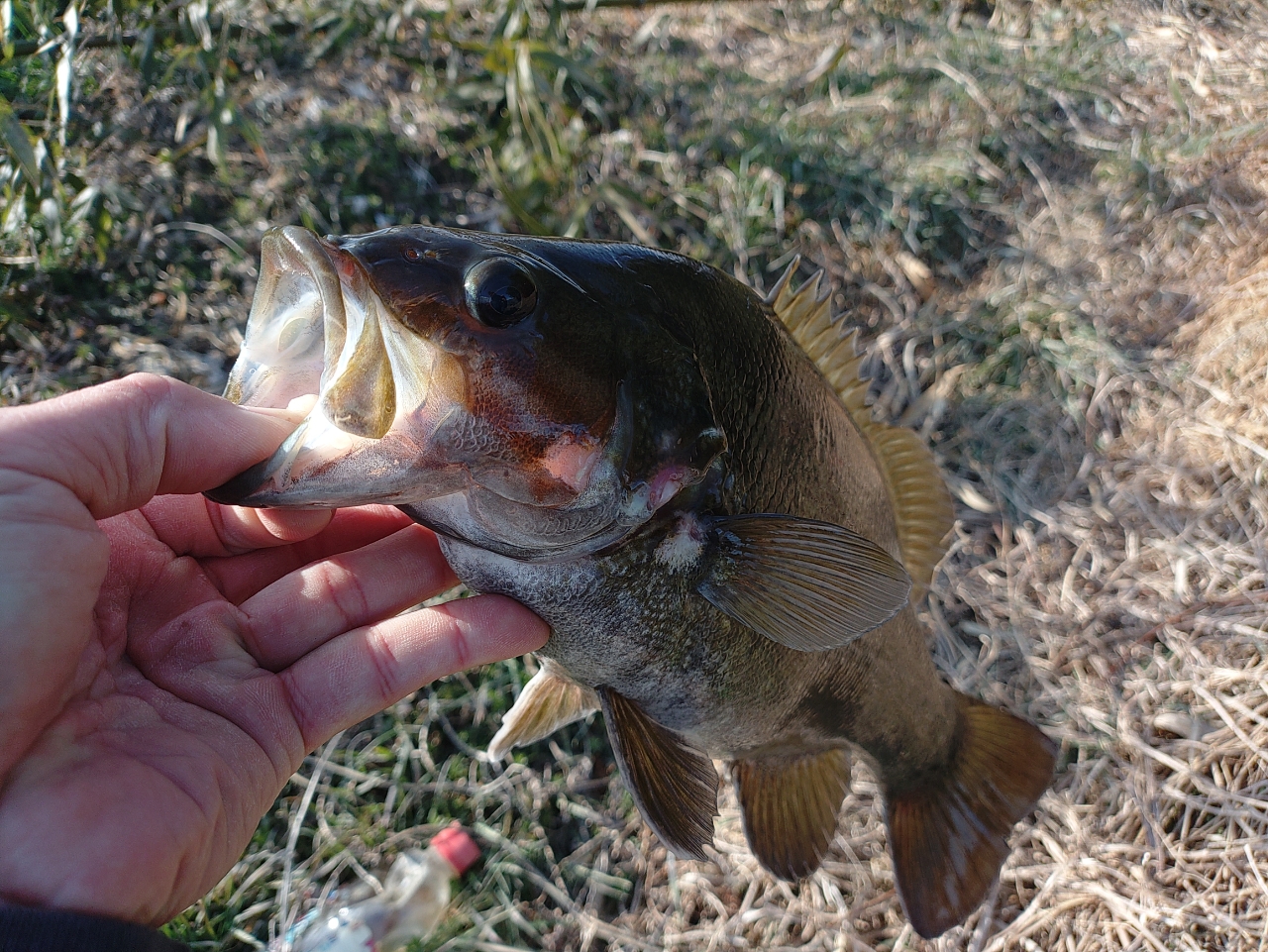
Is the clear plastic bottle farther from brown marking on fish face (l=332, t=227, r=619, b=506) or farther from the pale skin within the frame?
brown marking on fish face (l=332, t=227, r=619, b=506)

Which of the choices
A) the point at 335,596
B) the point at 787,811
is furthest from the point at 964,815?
the point at 335,596

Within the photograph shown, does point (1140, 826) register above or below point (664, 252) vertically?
below

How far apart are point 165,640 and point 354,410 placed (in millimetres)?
758

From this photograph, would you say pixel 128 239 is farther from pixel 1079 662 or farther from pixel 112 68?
pixel 1079 662

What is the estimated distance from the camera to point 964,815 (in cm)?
197

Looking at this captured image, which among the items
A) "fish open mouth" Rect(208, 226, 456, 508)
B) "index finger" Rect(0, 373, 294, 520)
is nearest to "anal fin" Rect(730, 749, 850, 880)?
"fish open mouth" Rect(208, 226, 456, 508)

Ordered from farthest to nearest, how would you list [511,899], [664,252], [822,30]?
[822,30], [511,899], [664,252]

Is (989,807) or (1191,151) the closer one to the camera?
(989,807)

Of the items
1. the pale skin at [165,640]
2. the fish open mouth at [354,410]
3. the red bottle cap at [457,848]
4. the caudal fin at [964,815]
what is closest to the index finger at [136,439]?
the pale skin at [165,640]

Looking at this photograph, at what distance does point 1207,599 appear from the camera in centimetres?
274

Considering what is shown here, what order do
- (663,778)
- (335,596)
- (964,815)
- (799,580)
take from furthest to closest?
(964,815) < (335,596) < (663,778) < (799,580)

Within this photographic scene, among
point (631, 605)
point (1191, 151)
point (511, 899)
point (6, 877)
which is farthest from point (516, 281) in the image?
point (1191, 151)

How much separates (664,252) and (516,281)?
0.38 m

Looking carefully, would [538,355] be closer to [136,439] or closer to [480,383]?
[480,383]
